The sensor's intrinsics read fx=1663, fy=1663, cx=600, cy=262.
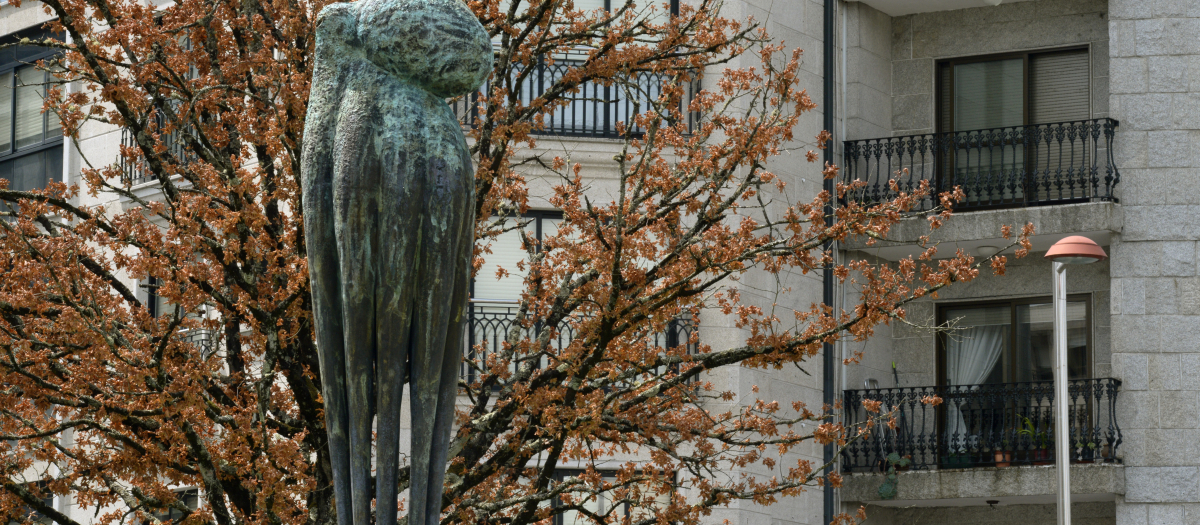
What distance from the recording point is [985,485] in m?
22.9

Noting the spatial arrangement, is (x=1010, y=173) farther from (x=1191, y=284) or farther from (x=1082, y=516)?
(x=1082, y=516)

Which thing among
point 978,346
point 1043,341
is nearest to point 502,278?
point 978,346

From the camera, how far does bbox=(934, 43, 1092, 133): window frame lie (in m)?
24.7

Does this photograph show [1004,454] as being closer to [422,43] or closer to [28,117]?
[28,117]

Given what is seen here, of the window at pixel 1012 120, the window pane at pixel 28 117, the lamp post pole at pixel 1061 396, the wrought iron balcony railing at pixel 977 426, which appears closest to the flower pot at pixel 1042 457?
the wrought iron balcony railing at pixel 977 426

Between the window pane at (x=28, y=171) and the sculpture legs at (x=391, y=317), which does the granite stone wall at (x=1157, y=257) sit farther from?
the sculpture legs at (x=391, y=317)

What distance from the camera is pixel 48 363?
11.8 m

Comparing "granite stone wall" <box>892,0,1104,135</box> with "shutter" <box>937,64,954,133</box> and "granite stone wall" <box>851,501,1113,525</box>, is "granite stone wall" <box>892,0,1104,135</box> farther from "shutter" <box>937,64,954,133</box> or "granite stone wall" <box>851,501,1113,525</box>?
"granite stone wall" <box>851,501,1113,525</box>

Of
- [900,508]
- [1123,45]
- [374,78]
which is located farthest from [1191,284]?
[374,78]

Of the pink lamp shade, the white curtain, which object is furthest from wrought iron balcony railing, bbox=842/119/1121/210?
the pink lamp shade

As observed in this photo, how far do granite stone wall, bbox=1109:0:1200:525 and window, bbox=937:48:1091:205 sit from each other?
1322mm

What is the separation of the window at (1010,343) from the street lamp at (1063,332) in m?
6.67

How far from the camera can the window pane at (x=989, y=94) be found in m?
25.2

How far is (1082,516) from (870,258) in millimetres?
4735
